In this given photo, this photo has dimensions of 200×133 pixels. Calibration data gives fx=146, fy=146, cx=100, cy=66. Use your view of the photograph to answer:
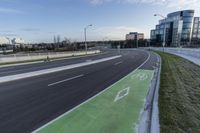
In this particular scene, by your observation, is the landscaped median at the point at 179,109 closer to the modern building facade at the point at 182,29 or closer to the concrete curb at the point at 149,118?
the concrete curb at the point at 149,118

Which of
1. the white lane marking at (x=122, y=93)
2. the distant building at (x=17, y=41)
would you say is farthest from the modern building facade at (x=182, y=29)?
the distant building at (x=17, y=41)

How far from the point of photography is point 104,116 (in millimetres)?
4816

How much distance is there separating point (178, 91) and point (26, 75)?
1080 cm

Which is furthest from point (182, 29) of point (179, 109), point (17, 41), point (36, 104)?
point (17, 41)

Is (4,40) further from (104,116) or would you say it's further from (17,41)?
(104,116)

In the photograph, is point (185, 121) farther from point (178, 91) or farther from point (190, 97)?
point (178, 91)

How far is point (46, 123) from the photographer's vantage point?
444 cm

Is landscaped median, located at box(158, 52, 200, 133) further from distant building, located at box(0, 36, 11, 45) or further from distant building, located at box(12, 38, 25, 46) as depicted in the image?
distant building, located at box(0, 36, 11, 45)

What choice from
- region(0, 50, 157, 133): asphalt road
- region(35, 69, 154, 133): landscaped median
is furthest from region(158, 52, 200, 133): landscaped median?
region(0, 50, 157, 133): asphalt road

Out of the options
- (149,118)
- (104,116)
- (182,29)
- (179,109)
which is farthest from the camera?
(182,29)

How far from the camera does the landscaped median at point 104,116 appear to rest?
4094 millimetres

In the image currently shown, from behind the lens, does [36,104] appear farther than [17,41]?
No

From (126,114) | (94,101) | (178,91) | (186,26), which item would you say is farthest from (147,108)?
(186,26)

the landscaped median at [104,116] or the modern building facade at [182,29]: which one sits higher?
the modern building facade at [182,29]
